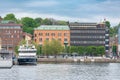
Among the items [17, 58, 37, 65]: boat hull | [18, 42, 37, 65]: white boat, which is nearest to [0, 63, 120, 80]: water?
[17, 58, 37, 65]: boat hull

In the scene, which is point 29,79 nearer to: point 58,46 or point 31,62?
point 31,62

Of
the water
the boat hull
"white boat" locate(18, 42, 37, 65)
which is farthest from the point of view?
"white boat" locate(18, 42, 37, 65)

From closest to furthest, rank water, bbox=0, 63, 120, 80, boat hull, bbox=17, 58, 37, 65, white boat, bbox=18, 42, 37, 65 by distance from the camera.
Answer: water, bbox=0, 63, 120, 80, boat hull, bbox=17, 58, 37, 65, white boat, bbox=18, 42, 37, 65

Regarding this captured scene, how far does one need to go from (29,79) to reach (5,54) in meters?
53.4

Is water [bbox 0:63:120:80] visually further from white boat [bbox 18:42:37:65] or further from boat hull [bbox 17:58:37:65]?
white boat [bbox 18:42:37:65]

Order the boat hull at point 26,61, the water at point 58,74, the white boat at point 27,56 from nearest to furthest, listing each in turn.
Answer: the water at point 58,74 < the boat hull at point 26,61 < the white boat at point 27,56

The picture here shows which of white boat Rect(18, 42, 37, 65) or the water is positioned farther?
white boat Rect(18, 42, 37, 65)

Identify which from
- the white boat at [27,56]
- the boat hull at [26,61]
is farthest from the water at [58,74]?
the white boat at [27,56]

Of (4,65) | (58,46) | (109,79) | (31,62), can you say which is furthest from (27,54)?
(109,79)

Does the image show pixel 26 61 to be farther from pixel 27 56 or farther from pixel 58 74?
pixel 58 74

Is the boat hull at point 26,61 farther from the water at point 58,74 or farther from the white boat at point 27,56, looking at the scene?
the water at point 58,74

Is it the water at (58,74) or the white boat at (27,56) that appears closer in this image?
the water at (58,74)

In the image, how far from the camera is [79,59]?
18162cm

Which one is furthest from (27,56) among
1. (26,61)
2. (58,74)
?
(58,74)
